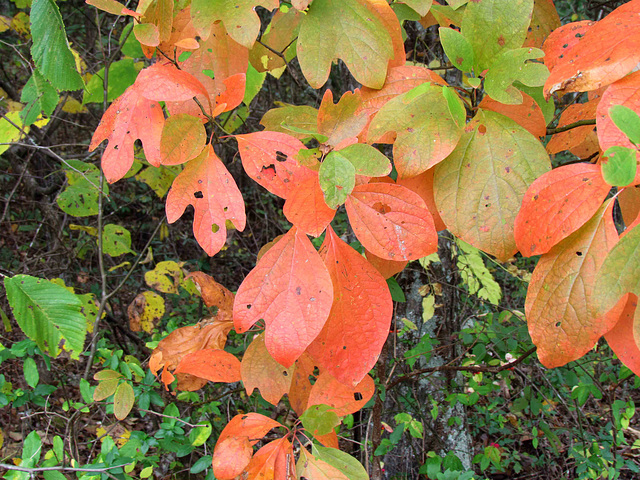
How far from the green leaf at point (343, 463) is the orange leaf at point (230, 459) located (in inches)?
5.3

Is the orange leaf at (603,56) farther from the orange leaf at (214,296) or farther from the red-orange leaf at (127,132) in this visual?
the orange leaf at (214,296)

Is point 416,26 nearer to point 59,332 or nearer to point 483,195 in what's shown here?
point 483,195

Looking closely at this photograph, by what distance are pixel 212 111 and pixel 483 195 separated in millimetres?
448

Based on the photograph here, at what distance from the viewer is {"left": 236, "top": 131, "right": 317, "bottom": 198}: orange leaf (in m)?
0.62

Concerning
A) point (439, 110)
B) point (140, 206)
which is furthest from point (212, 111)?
point (140, 206)

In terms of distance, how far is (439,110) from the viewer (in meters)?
0.60

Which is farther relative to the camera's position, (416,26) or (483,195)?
(416,26)

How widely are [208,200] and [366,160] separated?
0.26 metres

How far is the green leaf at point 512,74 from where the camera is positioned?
0.56 m

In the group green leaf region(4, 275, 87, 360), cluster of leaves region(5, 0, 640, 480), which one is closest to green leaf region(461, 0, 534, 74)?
cluster of leaves region(5, 0, 640, 480)

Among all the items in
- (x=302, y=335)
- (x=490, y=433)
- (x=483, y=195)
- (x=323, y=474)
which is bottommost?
(x=490, y=433)

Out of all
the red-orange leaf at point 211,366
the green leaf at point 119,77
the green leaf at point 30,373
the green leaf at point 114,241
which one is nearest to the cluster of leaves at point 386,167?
the red-orange leaf at point 211,366

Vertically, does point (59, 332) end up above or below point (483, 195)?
below

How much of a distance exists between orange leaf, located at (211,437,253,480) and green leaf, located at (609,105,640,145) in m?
0.76
